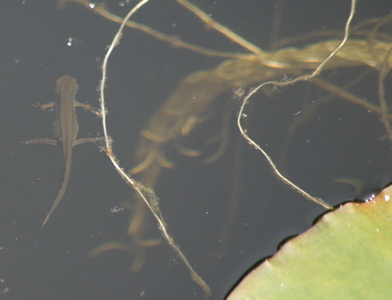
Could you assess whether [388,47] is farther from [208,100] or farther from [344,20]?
[208,100]

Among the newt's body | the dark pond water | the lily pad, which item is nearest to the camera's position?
the lily pad

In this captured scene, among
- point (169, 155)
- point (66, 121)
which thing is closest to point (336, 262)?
point (169, 155)

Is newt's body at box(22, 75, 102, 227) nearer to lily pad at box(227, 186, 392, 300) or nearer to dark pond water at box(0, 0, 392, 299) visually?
dark pond water at box(0, 0, 392, 299)

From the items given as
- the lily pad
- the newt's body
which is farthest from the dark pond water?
the lily pad

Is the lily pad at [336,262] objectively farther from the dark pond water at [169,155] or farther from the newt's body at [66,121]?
the newt's body at [66,121]

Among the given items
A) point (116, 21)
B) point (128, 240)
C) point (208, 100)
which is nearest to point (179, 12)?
point (116, 21)

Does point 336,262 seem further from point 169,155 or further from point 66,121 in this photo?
point 66,121

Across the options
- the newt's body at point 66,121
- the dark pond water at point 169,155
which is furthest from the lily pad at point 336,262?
the newt's body at point 66,121

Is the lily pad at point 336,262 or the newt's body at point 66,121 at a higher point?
the newt's body at point 66,121
